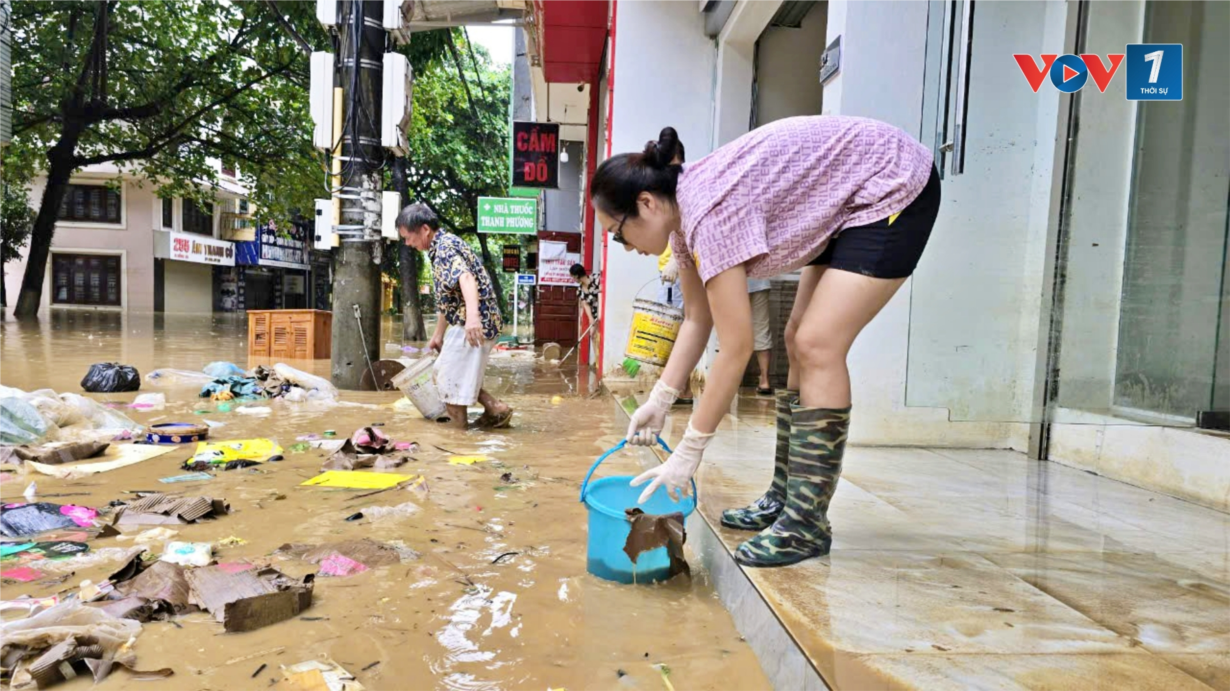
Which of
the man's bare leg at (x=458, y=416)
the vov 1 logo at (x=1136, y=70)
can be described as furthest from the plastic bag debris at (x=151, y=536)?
the vov 1 logo at (x=1136, y=70)

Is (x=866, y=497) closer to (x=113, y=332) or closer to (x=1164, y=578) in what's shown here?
(x=1164, y=578)

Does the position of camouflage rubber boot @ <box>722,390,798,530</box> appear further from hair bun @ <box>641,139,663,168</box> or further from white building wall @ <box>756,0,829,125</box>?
white building wall @ <box>756,0,829,125</box>

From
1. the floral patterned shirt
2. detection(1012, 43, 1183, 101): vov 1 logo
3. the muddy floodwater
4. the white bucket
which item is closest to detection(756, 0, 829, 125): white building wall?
the floral patterned shirt

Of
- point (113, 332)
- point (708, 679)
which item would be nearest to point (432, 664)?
point (708, 679)

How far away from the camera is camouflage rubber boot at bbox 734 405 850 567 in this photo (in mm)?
2117

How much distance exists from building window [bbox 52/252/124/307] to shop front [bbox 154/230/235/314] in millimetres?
1462

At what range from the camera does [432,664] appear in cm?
185

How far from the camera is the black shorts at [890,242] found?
208 centimetres

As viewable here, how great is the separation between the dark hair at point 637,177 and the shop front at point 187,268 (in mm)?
32313

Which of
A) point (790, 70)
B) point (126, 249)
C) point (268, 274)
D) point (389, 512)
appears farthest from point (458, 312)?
point (268, 274)

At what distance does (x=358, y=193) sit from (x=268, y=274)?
3485cm

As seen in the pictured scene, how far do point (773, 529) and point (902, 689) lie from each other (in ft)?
2.47

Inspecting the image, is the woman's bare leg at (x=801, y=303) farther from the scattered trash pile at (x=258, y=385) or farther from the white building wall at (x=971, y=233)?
the scattered trash pile at (x=258, y=385)

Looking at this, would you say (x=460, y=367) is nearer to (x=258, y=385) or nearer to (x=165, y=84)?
(x=258, y=385)
